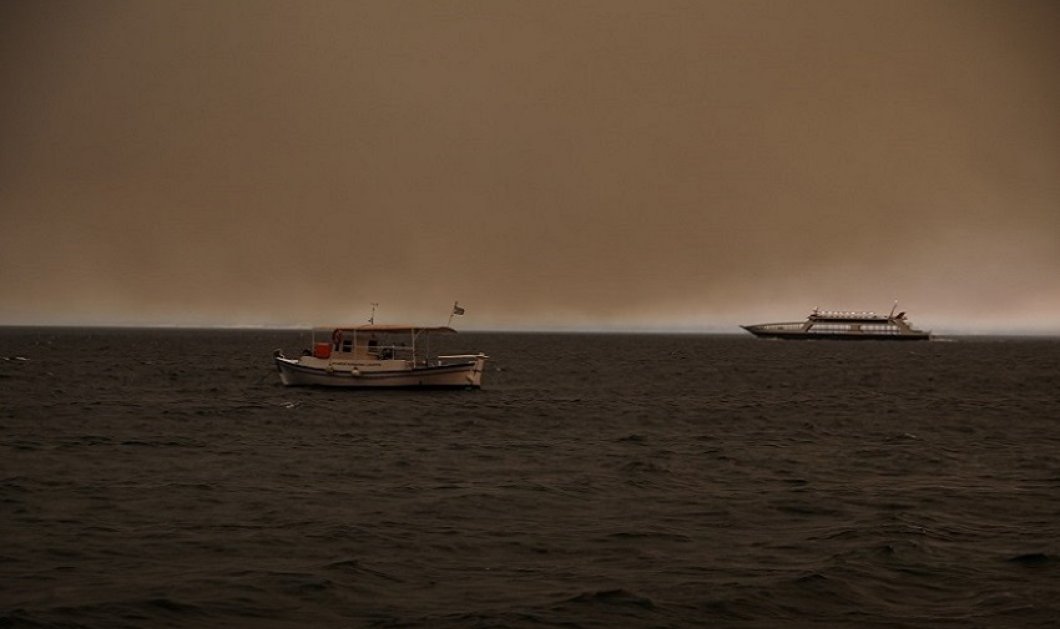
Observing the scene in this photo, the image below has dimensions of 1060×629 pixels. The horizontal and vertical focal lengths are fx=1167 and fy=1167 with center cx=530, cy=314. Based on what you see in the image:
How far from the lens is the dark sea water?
65.7 ft

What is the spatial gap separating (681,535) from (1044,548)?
299 inches

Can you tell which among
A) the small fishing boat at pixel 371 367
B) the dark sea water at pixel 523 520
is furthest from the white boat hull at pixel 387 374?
the dark sea water at pixel 523 520

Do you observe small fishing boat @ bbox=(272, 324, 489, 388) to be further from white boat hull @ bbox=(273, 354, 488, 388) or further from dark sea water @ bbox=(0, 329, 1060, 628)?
dark sea water @ bbox=(0, 329, 1060, 628)

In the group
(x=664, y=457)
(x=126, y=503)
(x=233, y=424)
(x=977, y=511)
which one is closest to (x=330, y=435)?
(x=233, y=424)

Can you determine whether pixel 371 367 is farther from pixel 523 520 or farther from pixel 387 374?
pixel 523 520

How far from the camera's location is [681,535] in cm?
2600

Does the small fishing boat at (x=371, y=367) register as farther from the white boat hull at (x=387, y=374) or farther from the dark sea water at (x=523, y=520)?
the dark sea water at (x=523, y=520)

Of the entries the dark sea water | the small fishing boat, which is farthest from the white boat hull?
the dark sea water

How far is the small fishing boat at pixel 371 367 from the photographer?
238 feet

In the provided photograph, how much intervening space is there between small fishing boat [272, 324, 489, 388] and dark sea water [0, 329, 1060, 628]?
549 inches

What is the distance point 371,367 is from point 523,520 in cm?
4619

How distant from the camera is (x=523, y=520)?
90.8 feet

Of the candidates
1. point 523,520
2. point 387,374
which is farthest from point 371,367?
point 523,520

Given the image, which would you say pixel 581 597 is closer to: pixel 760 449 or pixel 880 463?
pixel 880 463
